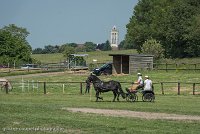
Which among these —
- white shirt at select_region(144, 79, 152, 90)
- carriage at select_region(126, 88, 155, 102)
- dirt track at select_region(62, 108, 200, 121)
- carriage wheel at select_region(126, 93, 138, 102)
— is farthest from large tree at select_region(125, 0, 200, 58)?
dirt track at select_region(62, 108, 200, 121)

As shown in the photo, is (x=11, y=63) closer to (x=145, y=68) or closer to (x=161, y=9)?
(x=145, y=68)

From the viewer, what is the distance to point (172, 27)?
92562 millimetres

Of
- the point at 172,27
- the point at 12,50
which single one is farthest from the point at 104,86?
the point at 172,27

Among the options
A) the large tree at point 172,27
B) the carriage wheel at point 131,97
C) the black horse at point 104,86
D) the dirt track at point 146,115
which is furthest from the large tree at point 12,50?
the dirt track at point 146,115

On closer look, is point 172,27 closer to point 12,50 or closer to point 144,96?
point 12,50

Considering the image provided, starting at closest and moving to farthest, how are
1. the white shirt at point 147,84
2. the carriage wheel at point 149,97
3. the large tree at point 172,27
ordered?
the carriage wheel at point 149,97 → the white shirt at point 147,84 → the large tree at point 172,27

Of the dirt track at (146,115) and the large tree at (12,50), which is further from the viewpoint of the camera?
the large tree at (12,50)

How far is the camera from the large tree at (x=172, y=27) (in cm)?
9019

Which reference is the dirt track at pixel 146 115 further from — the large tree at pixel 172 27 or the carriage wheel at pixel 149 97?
the large tree at pixel 172 27

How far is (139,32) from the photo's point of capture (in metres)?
104

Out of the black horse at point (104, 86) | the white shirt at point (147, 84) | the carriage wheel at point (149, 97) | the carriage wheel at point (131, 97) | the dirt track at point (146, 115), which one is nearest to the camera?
the dirt track at point (146, 115)

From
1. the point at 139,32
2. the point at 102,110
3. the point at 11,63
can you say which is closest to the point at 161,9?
the point at 139,32

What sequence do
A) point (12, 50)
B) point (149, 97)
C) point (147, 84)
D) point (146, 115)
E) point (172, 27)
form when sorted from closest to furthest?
point (146, 115), point (149, 97), point (147, 84), point (12, 50), point (172, 27)

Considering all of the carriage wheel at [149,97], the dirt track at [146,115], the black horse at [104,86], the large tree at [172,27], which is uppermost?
the large tree at [172,27]
